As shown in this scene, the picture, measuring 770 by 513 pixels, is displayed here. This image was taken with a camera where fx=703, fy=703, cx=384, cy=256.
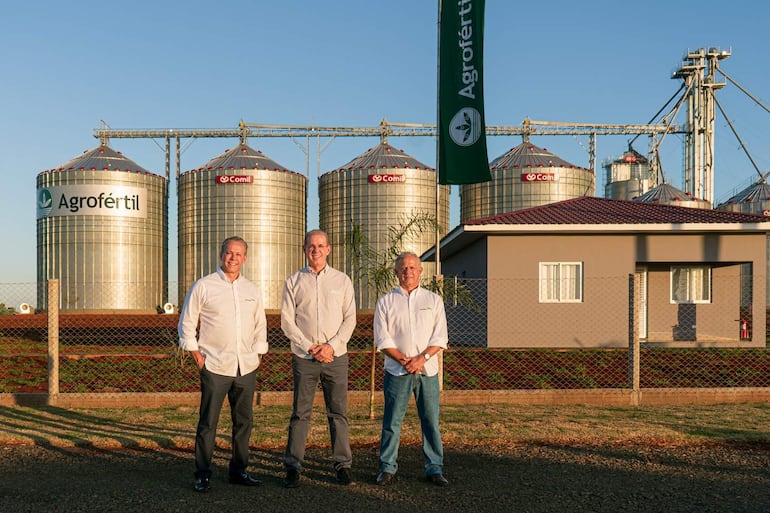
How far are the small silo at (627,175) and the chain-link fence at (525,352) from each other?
2803cm

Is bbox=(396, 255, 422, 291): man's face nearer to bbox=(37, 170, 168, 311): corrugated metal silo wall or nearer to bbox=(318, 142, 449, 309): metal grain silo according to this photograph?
bbox=(318, 142, 449, 309): metal grain silo

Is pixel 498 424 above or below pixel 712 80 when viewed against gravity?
below

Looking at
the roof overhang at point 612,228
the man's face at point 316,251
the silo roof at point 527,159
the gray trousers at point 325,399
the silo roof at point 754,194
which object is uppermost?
the silo roof at point 527,159

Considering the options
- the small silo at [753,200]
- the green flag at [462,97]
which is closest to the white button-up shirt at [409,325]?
the green flag at [462,97]

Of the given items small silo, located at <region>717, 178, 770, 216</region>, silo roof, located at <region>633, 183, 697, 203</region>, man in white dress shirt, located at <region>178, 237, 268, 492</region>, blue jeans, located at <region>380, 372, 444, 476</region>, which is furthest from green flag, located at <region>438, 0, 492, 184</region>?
small silo, located at <region>717, 178, 770, 216</region>

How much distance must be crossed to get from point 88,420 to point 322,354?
4114 mm

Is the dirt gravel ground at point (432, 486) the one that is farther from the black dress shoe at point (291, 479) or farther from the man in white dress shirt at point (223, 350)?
the man in white dress shirt at point (223, 350)

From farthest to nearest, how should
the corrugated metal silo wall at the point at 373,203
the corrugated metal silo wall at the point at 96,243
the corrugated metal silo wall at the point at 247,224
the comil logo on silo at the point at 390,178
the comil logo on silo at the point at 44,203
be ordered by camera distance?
the comil logo on silo at the point at 44,203 → the corrugated metal silo wall at the point at 96,243 → the corrugated metal silo wall at the point at 247,224 → the comil logo on silo at the point at 390,178 → the corrugated metal silo wall at the point at 373,203

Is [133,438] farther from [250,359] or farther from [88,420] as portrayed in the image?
[250,359]

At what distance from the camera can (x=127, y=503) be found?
476 cm

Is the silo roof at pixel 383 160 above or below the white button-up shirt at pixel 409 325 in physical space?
above

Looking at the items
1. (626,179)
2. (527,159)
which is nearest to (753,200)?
(626,179)

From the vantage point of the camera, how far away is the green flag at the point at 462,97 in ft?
31.4

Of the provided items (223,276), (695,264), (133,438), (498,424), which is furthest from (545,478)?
(695,264)
